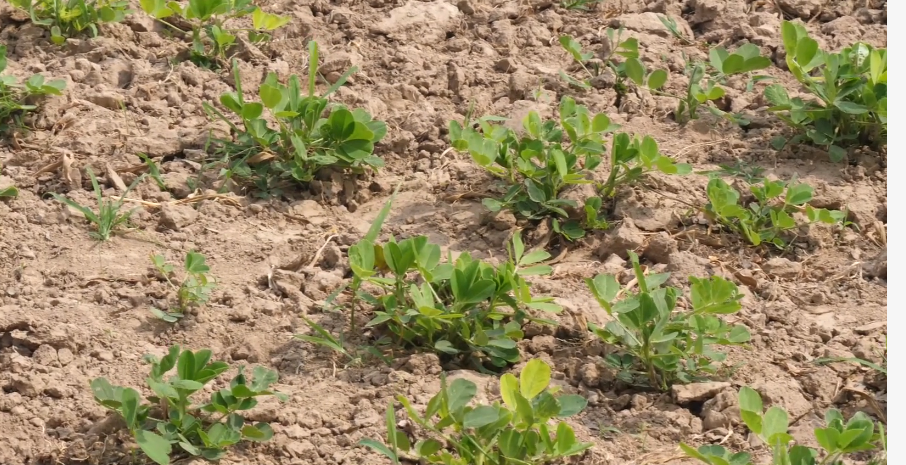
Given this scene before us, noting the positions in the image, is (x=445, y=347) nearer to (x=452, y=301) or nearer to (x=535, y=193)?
(x=452, y=301)

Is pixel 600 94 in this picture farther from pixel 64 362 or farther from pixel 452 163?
pixel 64 362

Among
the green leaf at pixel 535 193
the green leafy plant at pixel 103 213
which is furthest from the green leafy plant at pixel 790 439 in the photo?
the green leafy plant at pixel 103 213

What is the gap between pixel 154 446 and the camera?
241 centimetres

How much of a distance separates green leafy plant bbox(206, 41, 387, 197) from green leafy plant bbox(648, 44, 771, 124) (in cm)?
98

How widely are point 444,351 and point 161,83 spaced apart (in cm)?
147

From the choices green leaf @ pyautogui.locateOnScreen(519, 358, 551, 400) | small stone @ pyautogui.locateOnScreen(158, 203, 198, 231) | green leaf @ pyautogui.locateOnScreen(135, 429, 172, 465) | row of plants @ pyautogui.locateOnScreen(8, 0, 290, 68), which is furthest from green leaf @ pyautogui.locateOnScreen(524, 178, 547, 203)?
green leaf @ pyautogui.locateOnScreen(135, 429, 172, 465)

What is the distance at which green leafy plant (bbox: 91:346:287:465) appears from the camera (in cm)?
245

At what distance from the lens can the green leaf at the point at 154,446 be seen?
2.39m

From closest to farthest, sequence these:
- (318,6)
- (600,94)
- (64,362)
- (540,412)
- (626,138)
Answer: (540,412) < (64,362) < (626,138) < (600,94) < (318,6)

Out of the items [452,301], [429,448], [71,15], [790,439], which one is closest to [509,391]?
[429,448]

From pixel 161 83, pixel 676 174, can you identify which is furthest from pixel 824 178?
pixel 161 83

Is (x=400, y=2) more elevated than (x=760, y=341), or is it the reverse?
(x=400, y=2)

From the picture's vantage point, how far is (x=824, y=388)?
8.98ft

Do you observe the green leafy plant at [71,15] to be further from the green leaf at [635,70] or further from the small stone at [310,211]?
the green leaf at [635,70]
